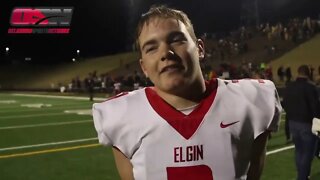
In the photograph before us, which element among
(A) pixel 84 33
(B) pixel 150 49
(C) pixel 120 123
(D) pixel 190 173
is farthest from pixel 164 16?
(A) pixel 84 33

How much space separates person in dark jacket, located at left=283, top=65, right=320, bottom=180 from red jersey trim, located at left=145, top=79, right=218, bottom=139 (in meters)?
4.29

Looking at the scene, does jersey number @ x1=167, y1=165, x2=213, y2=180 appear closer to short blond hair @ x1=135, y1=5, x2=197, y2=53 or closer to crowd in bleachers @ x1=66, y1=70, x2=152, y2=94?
short blond hair @ x1=135, y1=5, x2=197, y2=53

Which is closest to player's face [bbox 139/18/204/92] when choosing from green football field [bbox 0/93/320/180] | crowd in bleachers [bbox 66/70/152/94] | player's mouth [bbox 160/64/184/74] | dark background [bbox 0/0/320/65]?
player's mouth [bbox 160/64/184/74]

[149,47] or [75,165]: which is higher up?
[149,47]

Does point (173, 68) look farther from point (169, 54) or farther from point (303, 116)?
point (303, 116)

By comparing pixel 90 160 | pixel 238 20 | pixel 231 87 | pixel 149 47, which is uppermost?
pixel 238 20

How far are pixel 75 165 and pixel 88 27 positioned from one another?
40271mm

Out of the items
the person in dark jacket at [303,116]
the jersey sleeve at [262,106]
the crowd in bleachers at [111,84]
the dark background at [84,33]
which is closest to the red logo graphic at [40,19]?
the dark background at [84,33]

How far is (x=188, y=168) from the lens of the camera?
142 centimetres

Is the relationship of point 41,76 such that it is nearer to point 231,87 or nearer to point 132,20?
point 132,20

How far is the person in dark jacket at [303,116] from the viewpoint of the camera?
5.47m

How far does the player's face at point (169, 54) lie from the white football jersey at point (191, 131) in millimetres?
96

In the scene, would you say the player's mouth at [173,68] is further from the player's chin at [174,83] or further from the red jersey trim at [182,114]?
the red jersey trim at [182,114]

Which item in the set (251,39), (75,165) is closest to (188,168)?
(75,165)
